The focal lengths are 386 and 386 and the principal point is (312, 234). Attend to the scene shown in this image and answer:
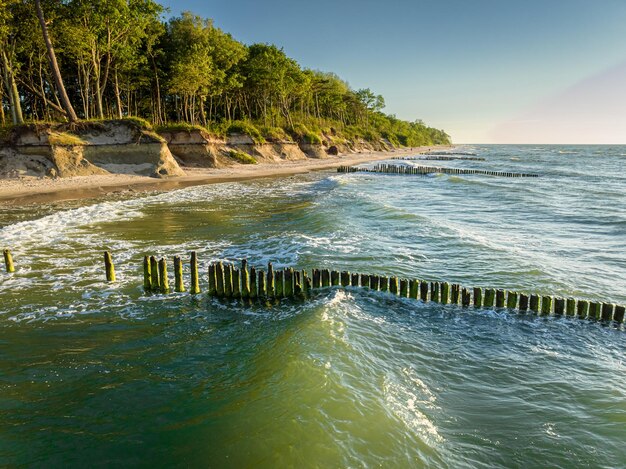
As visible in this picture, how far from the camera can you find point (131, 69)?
47.8 meters

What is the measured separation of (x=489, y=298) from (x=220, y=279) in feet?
25.0

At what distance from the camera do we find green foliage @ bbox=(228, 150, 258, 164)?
184 feet

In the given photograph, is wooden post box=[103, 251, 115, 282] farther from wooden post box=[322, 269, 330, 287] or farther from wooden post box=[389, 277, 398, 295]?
wooden post box=[389, 277, 398, 295]

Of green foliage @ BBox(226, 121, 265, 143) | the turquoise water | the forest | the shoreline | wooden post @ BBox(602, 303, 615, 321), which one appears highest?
the forest

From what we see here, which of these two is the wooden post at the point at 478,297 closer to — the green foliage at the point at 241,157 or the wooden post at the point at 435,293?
the wooden post at the point at 435,293

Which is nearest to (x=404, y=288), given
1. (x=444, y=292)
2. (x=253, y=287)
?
(x=444, y=292)

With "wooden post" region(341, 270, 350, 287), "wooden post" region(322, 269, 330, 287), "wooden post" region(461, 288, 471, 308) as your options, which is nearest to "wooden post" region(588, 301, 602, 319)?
"wooden post" region(461, 288, 471, 308)

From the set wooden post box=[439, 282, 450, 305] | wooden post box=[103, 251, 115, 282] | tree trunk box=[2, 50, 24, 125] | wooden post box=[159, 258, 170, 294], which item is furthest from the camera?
tree trunk box=[2, 50, 24, 125]

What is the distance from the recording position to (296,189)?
122 feet

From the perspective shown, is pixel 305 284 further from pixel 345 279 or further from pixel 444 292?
pixel 444 292

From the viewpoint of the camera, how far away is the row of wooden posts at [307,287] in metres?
10.6

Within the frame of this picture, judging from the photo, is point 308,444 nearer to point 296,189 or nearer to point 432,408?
point 432,408

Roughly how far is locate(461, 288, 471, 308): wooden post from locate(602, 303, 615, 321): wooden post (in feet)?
10.5

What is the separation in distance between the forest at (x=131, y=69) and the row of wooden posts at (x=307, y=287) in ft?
112
